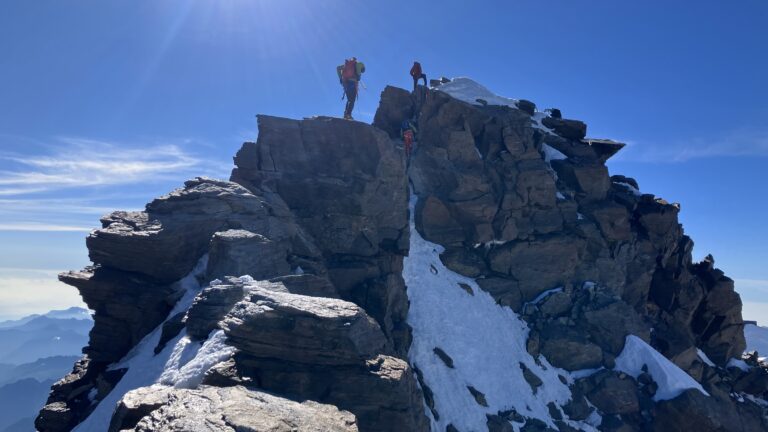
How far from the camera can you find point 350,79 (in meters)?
Result: 32.6

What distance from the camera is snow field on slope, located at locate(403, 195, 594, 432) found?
2805cm

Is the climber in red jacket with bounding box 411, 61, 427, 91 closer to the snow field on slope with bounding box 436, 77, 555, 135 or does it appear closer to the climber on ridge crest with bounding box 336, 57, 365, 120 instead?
the snow field on slope with bounding box 436, 77, 555, 135

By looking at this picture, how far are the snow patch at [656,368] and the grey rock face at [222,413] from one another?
3014cm

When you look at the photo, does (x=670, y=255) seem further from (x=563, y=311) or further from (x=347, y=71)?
(x=347, y=71)

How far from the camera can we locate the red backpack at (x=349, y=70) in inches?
1267

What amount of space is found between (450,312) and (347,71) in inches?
719

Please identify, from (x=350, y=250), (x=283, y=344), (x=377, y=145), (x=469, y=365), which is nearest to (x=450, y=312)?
(x=469, y=365)

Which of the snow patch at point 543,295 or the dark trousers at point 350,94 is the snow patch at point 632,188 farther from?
the dark trousers at point 350,94

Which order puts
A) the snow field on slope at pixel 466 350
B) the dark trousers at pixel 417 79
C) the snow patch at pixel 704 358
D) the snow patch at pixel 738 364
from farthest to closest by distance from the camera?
the dark trousers at pixel 417 79, the snow patch at pixel 738 364, the snow patch at pixel 704 358, the snow field on slope at pixel 466 350

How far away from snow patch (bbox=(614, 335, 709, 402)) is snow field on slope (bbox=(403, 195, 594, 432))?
5011 mm

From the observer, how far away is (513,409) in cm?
2925

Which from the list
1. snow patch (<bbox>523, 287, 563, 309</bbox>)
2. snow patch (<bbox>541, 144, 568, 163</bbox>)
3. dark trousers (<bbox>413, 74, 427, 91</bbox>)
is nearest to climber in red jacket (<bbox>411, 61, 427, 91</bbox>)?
dark trousers (<bbox>413, 74, 427, 91</bbox>)

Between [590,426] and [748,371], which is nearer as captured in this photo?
[590,426]

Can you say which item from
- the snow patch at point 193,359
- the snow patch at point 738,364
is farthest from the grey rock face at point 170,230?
the snow patch at point 738,364
